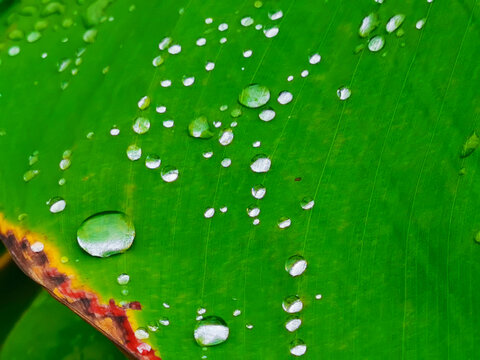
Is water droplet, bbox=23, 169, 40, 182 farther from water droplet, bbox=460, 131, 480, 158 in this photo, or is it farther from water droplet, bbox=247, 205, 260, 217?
water droplet, bbox=460, 131, 480, 158

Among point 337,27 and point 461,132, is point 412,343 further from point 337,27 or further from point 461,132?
point 337,27

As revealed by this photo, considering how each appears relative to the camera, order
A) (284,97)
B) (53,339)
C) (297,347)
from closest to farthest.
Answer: (297,347), (284,97), (53,339)

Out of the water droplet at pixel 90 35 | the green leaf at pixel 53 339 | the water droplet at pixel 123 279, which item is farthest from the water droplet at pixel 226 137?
the green leaf at pixel 53 339

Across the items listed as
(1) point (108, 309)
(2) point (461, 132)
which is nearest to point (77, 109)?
(1) point (108, 309)

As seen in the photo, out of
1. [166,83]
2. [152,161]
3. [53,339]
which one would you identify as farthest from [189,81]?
[53,339]

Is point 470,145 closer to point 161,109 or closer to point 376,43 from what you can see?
point 376,43

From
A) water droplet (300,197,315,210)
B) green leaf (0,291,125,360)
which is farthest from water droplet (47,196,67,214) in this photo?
green leaf (0,291,125,360)

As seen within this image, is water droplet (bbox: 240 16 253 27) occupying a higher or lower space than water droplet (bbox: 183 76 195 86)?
higher
